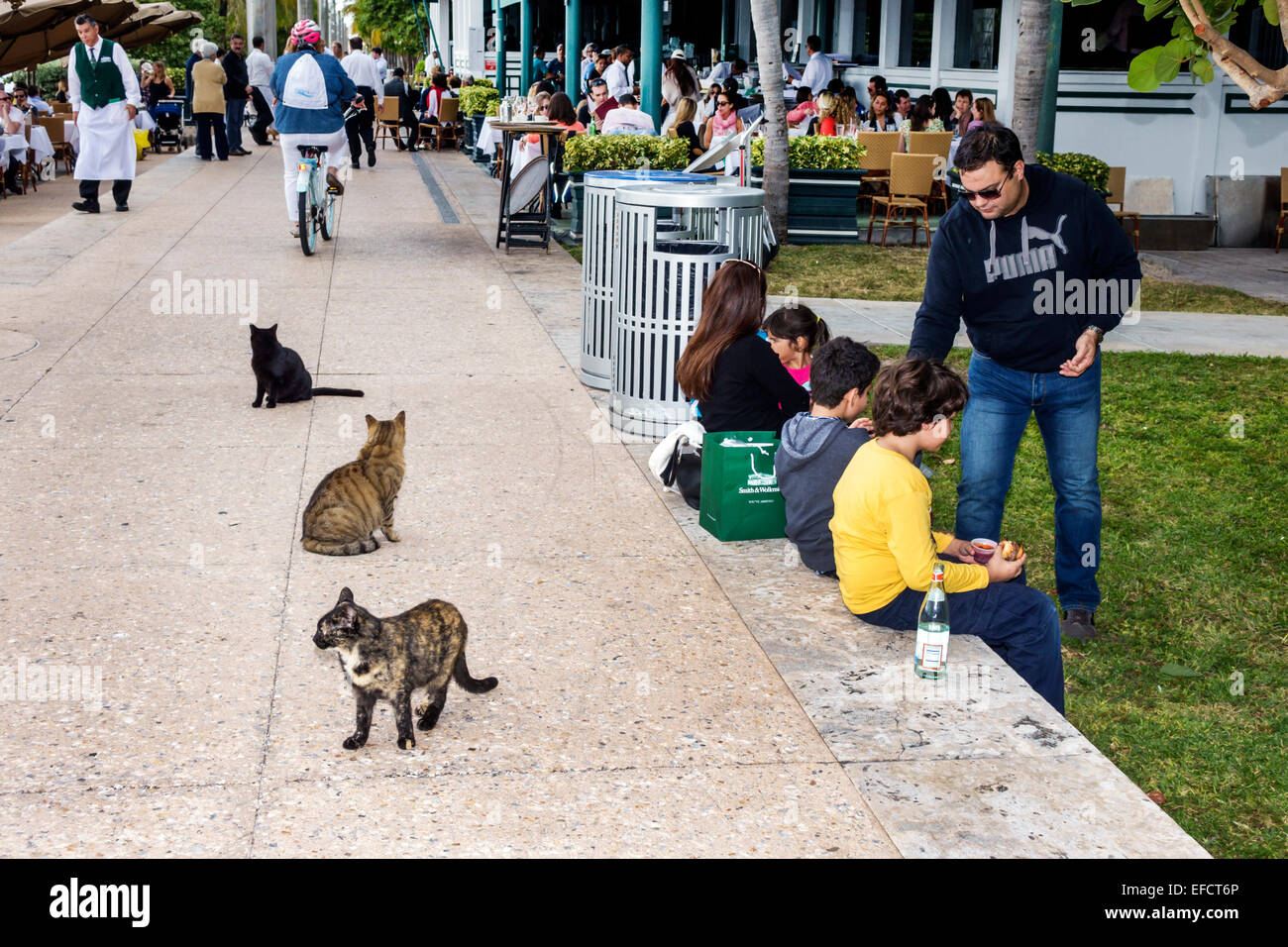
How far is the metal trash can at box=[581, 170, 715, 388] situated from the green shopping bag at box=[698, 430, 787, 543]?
217cm

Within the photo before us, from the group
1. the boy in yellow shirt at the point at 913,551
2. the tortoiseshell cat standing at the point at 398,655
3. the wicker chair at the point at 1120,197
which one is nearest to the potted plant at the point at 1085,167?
the wicker chair at the point at 1120,197

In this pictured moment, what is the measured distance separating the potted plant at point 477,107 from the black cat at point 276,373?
17908 mm

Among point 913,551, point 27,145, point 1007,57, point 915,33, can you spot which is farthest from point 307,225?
point 915,33

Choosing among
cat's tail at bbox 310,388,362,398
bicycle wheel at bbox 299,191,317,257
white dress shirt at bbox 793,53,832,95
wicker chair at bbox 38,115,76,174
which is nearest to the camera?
cat's tail at bbox 310,388,362,398

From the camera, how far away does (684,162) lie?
1473 cm

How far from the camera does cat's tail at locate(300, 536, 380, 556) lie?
5.42 meters

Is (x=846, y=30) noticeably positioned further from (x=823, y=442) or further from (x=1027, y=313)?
(x=823, y=442)

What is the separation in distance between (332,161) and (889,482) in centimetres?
1093

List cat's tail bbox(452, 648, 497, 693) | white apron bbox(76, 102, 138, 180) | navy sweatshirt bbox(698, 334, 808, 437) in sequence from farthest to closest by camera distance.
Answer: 1. white apron bbox(76, 102, 138, 180)
2. navy sweatshirt bbox(698, 334, 808, 437)
3. cat's tail bbox(452, 648, 497, 693)

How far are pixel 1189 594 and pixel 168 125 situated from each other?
1073 inches

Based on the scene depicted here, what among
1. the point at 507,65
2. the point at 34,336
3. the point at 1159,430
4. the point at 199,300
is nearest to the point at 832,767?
the point at 1159,430

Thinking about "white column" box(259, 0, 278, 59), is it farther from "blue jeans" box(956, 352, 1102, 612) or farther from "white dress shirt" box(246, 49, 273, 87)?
"blue jeans" box(956, 352, 1102, 612)


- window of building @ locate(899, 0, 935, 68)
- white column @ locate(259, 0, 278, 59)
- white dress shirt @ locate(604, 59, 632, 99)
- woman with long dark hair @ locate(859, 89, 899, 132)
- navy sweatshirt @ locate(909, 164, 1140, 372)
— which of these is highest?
white column @ locate(259, 0, 278, 59)

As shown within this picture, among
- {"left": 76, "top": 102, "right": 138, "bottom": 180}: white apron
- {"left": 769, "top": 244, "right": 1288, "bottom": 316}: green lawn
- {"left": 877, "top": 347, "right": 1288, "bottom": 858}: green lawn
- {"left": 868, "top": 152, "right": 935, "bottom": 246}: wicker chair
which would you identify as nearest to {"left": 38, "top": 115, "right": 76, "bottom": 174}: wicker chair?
{"left": 76, "top": 102, "right": 138, "bottom": 180}: white apron
